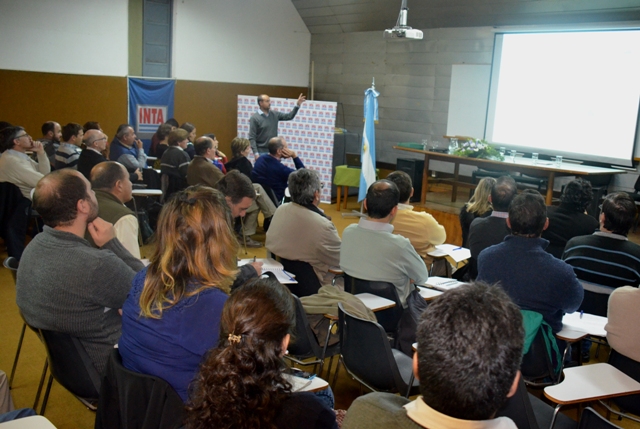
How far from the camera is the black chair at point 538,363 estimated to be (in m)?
2.79

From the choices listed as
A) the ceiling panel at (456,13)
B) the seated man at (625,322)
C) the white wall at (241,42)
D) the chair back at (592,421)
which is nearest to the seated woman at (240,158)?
the white wall at (241,42)

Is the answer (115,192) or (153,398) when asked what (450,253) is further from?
(153,398)

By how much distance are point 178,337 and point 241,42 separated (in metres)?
9.59

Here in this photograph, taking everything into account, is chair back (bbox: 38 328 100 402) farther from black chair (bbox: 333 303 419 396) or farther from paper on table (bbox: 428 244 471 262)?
paper on table (bbox: 428 244 471 262)

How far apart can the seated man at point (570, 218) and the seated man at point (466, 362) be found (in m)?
3.36

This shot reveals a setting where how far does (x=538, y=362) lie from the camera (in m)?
2.82

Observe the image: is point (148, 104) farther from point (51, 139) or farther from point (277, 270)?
point (277, 270)

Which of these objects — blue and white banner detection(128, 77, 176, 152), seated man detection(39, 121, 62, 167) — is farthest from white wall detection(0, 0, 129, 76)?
seated man detection(39, 121, 62, 167)

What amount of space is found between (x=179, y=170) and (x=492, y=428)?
586 centimetres

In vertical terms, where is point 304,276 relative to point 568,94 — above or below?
below

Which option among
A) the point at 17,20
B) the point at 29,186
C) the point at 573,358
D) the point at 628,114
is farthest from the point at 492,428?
the point at 17,20

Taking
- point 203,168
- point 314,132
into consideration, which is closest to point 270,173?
point 203,168

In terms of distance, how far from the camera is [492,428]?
116cm

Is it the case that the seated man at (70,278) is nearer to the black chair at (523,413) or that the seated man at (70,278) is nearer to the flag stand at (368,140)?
the black chair at (523,413)
